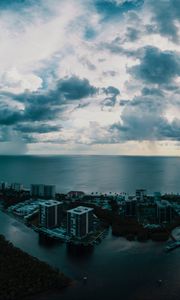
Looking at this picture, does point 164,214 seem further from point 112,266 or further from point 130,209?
point 112,266

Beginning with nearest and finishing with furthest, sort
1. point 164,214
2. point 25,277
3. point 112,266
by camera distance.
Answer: point 25,277, point 112,266, point 164,214

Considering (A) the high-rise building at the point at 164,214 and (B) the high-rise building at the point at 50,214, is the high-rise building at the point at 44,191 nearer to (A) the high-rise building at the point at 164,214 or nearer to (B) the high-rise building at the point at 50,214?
(B) the high-rise building at the point at 50,214

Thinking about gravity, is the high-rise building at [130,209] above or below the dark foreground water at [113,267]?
above

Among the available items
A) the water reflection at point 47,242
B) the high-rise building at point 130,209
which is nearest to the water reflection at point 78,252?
the water reflection at point 47,242

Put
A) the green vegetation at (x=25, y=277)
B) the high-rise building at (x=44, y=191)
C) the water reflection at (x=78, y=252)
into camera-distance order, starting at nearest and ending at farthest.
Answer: the green vegetation at (x=25, y=277)
the water reflection at (x=78, y=252)
the high-rise building at (x=44, y=191)

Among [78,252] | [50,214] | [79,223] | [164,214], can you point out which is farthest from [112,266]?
Answer: [164,214]

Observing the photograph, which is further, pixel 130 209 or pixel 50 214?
pixel 130 209
